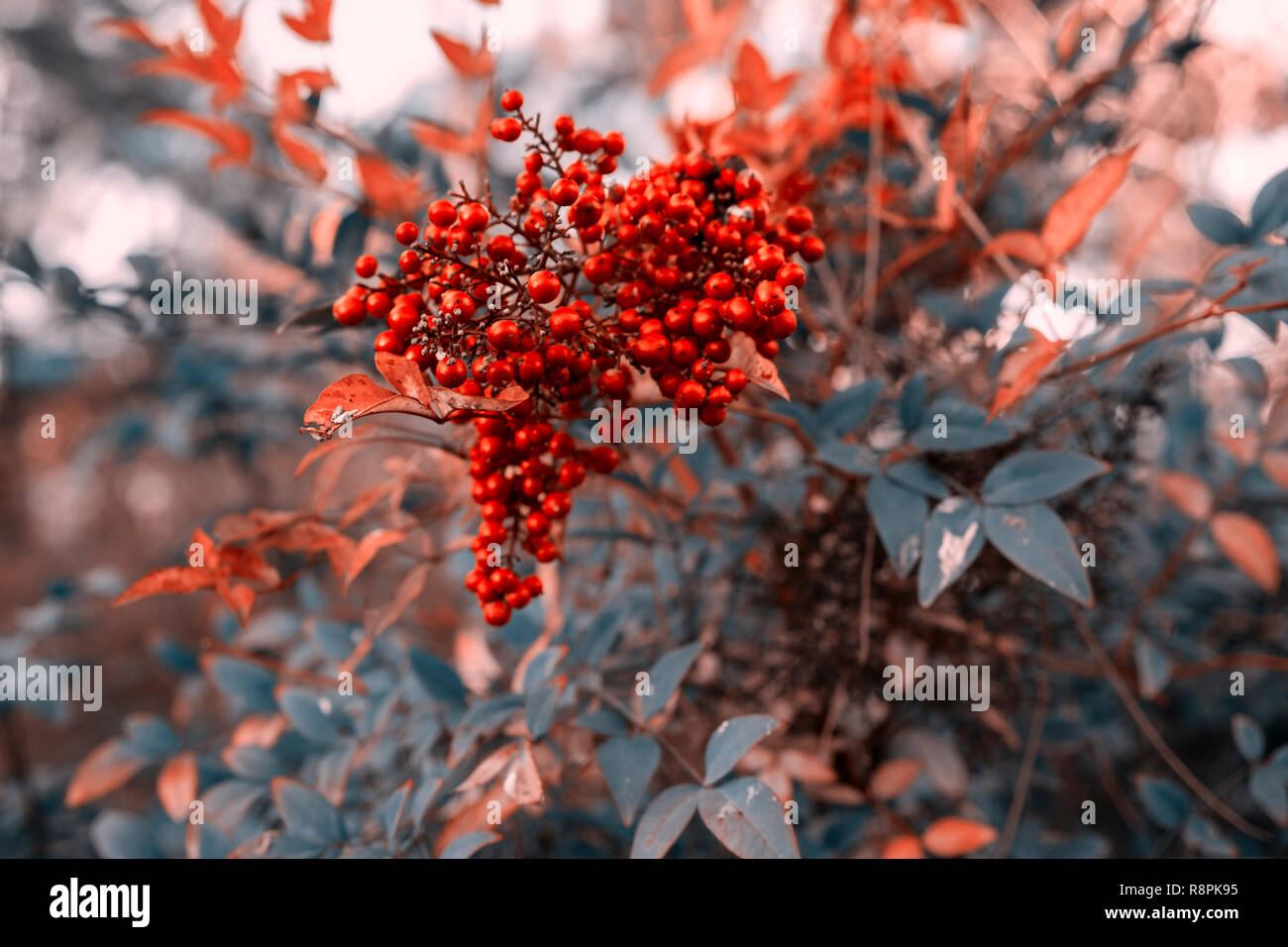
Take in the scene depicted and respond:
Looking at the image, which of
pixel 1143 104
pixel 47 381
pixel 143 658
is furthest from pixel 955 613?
pixel 143 658

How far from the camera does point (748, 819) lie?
0.55m

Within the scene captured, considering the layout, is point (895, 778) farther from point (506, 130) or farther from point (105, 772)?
point (105, 772)

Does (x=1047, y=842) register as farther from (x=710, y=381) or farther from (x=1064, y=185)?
(x=1064, y=185)

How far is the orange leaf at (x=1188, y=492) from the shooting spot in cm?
94

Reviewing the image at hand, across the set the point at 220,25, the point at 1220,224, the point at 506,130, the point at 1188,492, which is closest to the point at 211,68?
the point at 220,25

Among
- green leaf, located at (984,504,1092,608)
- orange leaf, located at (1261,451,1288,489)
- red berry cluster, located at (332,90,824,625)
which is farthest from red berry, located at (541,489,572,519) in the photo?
orange leaf, located at (1261,451,1288,489)

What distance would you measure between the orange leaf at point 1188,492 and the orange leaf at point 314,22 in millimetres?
1096

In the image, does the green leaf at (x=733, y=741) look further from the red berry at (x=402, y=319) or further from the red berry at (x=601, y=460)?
the red berry at (x=402, y=319)

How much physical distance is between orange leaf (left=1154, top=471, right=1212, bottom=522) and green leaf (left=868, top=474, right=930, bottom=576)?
1.70 ft

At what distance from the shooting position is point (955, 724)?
34.9 inches

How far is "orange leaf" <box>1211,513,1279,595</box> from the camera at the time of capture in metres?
0.85

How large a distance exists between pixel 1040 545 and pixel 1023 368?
14 centimetres

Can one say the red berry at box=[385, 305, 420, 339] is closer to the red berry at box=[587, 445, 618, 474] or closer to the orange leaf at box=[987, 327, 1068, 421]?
the red berry at box=[587, 445, 618, 474]
